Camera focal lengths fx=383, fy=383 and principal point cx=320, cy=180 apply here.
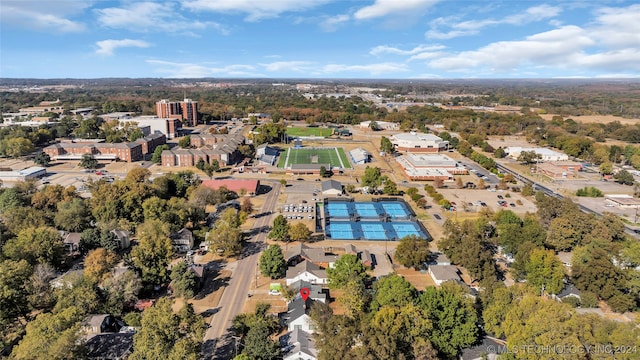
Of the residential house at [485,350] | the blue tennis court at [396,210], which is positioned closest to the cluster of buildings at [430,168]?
the blue tennis court at [396,210]

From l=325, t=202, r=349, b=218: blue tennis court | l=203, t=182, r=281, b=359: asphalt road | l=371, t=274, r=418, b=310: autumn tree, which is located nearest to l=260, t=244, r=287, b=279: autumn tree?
l=203, t=182, r=281, b=359: asphalt road

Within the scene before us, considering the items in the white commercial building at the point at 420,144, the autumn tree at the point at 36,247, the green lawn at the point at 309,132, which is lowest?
the autumn tree at the point at 36,247

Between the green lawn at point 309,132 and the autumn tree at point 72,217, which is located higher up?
the green lawn at point 309,132

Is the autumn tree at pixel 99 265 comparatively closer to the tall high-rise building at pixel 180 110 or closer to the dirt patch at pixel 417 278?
the dirt patch at pixel 417 278

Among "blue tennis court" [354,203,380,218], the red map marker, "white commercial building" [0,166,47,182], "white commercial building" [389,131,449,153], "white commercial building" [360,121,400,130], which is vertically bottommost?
the red map marker

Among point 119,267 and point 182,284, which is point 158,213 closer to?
point 119,267

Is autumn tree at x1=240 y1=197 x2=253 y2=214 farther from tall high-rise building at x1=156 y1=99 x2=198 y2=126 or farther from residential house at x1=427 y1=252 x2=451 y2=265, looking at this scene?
tall high-rise building at x1=156 y1=99 x2=198 y2=126

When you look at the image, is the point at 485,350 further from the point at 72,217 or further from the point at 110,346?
the point at 72,217
